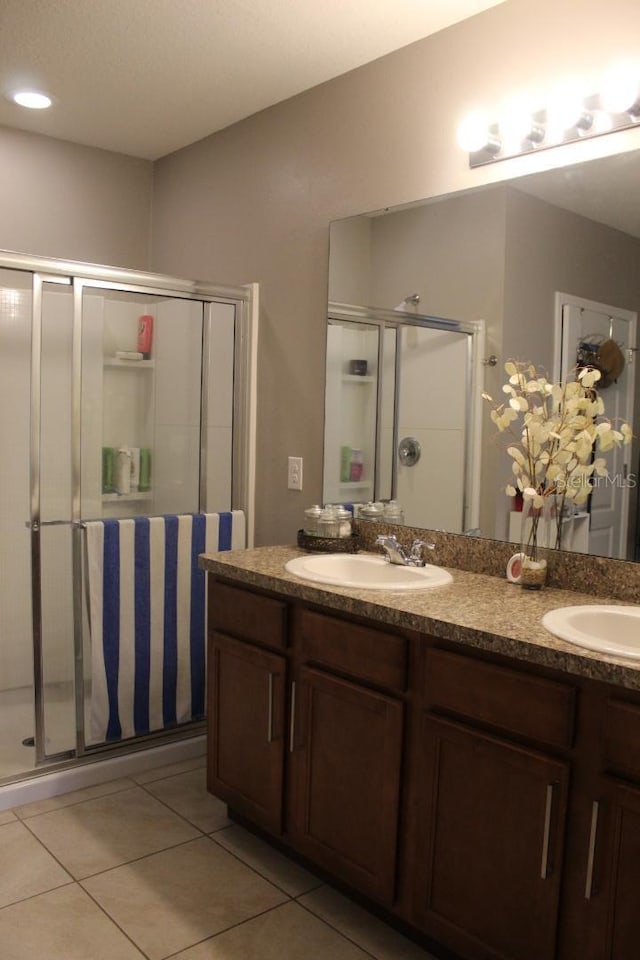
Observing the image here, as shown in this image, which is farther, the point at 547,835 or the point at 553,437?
the point at 553,437

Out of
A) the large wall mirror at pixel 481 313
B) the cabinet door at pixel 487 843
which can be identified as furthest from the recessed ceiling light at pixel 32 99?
the cabinet door at pixel 487 843

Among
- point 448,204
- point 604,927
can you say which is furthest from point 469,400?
point 604,927

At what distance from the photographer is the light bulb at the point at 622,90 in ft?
6.28

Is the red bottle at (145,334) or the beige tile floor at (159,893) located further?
the red bottle at (145,334)

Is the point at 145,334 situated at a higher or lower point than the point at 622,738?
higher

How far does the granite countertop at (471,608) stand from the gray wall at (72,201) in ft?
6.05

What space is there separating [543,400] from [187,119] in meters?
1.91

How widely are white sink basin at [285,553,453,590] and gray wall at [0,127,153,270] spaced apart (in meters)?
1.90

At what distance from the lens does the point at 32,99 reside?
300cm

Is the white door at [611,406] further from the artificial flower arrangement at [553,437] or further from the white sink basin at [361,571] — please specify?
the white sink basin at [361,571]

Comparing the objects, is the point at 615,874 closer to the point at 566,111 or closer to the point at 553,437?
the point at 553,437

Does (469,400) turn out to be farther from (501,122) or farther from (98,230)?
(98,230)

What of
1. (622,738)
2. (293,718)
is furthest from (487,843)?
(293,718)

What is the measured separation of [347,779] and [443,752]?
0.34 m
